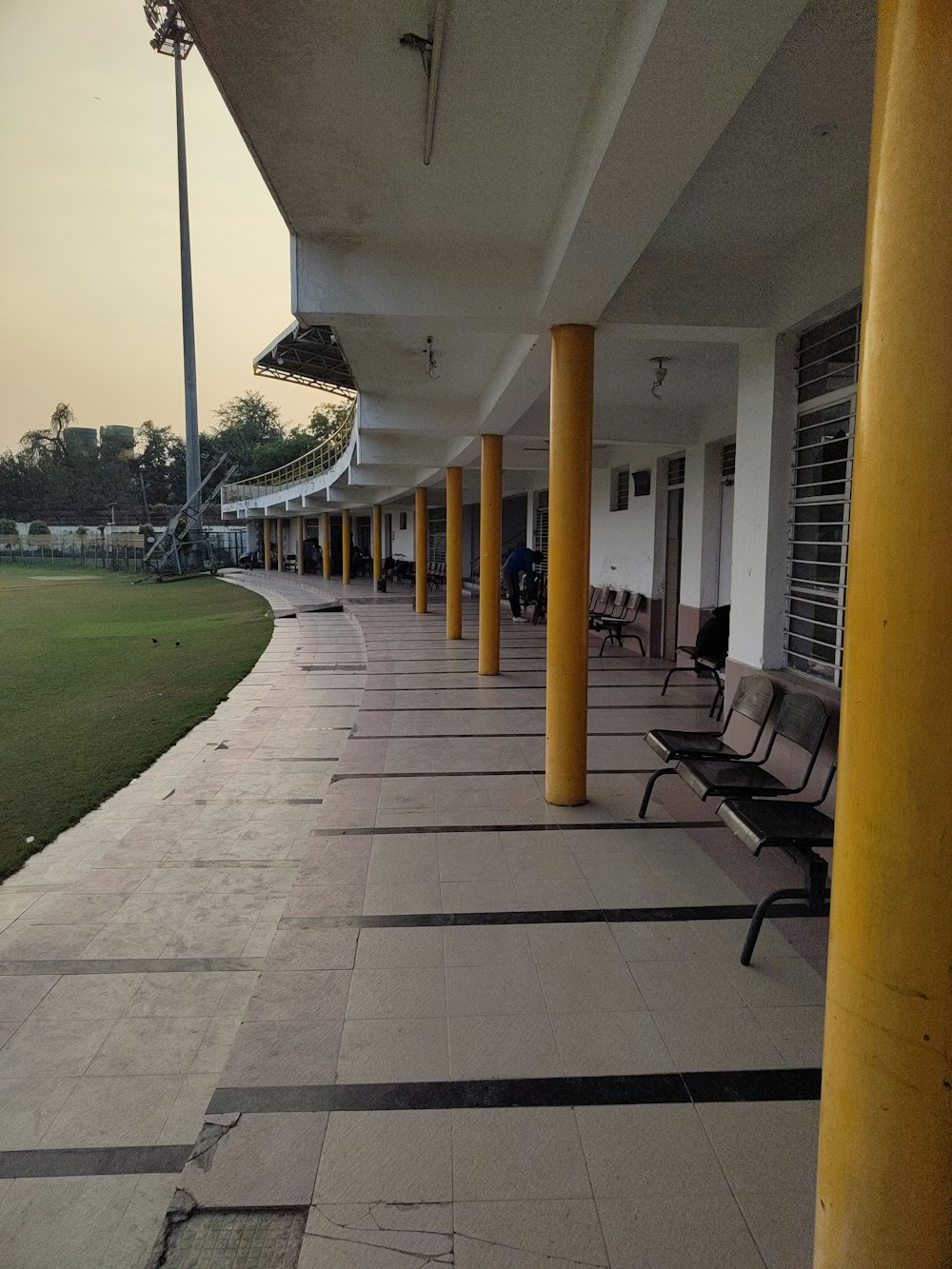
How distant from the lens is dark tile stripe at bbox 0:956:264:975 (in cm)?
332

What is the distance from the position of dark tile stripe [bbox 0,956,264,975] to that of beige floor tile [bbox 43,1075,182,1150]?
27.1 inches

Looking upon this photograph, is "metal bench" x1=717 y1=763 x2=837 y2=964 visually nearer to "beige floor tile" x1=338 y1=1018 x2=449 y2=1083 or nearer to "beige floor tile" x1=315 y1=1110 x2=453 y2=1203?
"beige floor tile" x1=338 y1=1018 x2=449 y2=1083

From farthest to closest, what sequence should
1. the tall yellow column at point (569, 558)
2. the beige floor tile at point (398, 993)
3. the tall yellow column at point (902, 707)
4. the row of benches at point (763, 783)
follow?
the tall yellow column at point (569, 558)
the row of benches at point (763, 783)
the beige floor tile at point (398, 993)
the tall yellow column at point (902, 707)

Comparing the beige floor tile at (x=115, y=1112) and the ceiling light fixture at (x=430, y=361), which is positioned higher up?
the ceiling light fixture at (x=430, y=361)

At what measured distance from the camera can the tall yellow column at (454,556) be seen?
1404 centimetres

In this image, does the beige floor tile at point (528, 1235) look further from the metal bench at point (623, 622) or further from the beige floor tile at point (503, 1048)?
the metal bench at point (623, 622)

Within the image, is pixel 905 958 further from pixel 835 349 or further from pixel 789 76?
pixel 835 349

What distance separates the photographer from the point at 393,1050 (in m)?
2.71

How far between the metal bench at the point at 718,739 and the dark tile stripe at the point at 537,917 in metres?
1.14

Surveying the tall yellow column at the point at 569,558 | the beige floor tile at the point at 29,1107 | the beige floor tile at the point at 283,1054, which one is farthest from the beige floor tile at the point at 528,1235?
the tall yellow column at the point at 569,558

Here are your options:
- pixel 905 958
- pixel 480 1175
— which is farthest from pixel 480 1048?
pixel 905 958

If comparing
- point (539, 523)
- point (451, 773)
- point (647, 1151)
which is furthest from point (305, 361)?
point (647, 1151)

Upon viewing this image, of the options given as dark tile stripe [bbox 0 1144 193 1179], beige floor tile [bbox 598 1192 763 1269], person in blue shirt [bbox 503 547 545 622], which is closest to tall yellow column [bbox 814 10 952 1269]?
beige floor tile [bbox 598 1192 763 1269]

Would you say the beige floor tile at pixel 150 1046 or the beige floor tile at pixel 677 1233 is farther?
the beige floor tile at pixel 150 1046
